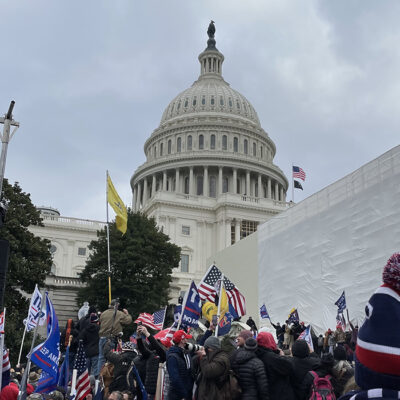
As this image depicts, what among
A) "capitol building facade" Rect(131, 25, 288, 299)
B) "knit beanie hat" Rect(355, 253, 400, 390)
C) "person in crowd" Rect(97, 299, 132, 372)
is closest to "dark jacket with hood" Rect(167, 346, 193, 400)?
"knit beanie hat" Rect(355, 253, 400, 390)

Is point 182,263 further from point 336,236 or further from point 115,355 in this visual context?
point 115,355

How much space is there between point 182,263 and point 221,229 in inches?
251

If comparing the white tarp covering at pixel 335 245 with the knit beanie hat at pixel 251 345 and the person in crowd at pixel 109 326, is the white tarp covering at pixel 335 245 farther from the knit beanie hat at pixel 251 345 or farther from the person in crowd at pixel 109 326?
the knit beanie hat at pixel 251 345

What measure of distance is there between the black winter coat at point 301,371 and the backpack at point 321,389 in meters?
0.15

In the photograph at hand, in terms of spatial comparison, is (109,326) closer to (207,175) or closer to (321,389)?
(321,389)

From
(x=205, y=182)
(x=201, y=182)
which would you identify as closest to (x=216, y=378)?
(x=205, y=182)

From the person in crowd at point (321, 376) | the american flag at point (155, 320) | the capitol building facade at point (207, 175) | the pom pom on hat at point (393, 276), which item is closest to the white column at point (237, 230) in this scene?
the capitol building facade at point (207, 175)

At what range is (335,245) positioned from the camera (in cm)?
2802

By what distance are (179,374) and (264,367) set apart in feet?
4.12

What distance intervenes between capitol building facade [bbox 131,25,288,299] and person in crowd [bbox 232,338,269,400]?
170ft

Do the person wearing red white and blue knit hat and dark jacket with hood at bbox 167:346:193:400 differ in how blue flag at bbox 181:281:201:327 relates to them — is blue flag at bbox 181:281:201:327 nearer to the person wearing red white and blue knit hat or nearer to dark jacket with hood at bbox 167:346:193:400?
dark jacket with hood at bbox 167:346:193:400

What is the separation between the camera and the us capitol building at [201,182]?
6366cm

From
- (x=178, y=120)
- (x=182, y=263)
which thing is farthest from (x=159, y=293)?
(x=178, y=120)

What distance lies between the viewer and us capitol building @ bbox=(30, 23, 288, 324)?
63656mm
